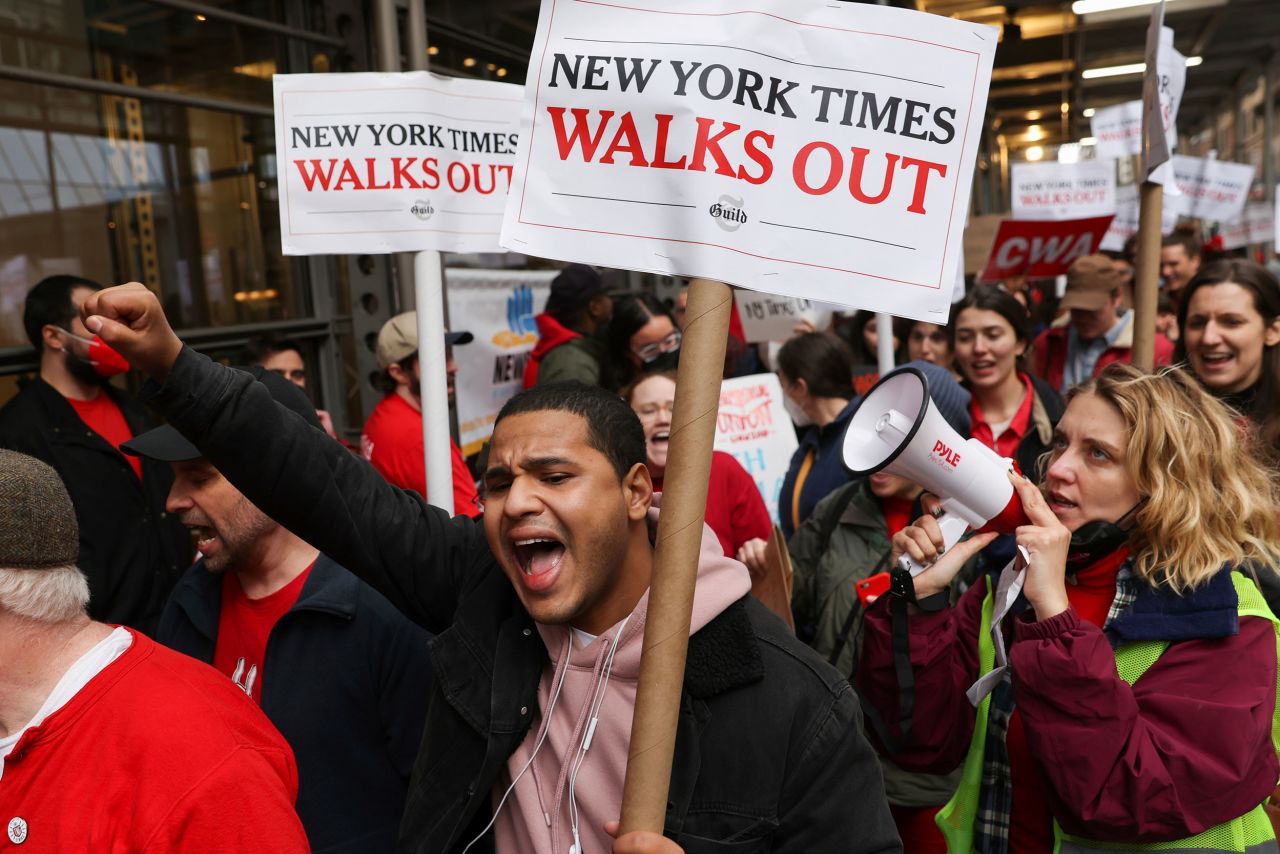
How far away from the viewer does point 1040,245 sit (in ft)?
20.4

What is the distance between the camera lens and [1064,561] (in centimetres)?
217

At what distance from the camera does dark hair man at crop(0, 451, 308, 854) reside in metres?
1.66

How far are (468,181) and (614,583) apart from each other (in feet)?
5.70

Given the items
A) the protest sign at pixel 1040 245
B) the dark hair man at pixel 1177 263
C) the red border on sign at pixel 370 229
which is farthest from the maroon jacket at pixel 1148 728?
the dark hair man at pixel 1177 263

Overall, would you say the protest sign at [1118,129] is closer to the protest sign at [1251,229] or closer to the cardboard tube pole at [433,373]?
the protest sign at [1251,229]

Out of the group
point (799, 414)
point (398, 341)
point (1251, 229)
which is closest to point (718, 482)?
point (799, 414)

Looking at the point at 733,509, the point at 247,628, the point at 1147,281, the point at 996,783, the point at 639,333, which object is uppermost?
the point at 1147,281

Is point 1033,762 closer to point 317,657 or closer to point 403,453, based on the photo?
point 317,657

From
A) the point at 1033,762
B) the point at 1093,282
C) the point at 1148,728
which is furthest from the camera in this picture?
the point at 1093,282

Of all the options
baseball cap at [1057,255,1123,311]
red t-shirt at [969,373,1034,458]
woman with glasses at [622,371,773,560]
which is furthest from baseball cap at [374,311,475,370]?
baseball cap at [1057,255,1123,311]

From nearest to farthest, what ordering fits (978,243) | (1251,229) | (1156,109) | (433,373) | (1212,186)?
(433,373) < (1156,109) < (978,243) < (1212,186) < (1251,229)

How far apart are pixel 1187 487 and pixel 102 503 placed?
3.52 meters

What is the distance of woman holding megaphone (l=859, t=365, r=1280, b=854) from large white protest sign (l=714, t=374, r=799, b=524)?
2.49 metres

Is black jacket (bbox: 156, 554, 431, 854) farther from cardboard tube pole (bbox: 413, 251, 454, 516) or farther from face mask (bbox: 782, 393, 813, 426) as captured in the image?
face mask (bbox: 782, 393, 813, 426)
